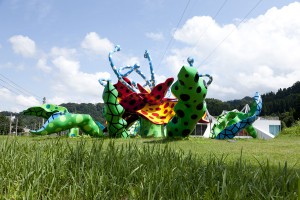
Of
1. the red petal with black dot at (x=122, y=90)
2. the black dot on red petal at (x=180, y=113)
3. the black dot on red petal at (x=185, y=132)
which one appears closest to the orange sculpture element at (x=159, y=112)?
the red petal with black dot at (x=122, y=90)

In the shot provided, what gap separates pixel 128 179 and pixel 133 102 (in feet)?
37.2

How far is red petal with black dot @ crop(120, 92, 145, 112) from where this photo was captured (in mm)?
14047

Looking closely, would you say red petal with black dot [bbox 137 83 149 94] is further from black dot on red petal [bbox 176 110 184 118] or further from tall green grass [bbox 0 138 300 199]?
tall green grass [bbox 0 138 300 199]

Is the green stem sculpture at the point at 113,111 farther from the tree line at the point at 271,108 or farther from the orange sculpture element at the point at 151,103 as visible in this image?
the tree line at the point at 271,108

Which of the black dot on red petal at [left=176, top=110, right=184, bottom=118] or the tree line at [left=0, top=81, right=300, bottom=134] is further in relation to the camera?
the tree line at [left=0, top=81, right=300, bottom=134]

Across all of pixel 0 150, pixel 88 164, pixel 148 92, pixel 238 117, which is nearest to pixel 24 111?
pixel 148 92

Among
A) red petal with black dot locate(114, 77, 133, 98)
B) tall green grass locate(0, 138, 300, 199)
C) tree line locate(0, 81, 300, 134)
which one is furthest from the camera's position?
tree line locate(0, 81, 300, 134)

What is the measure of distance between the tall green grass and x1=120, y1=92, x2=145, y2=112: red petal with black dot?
10.5 metres

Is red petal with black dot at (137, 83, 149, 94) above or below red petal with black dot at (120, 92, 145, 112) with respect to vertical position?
above

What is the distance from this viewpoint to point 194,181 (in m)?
2.90

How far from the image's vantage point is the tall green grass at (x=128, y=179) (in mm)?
2439

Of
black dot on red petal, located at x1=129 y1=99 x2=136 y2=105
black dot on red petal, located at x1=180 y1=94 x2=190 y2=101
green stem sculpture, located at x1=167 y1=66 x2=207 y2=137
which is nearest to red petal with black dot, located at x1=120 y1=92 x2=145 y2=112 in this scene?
black dot on red petal, located at x1=129 y1=99 x2=136 y2=105

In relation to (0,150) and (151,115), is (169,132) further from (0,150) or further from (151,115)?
(0,150)

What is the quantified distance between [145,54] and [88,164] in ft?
44.4
